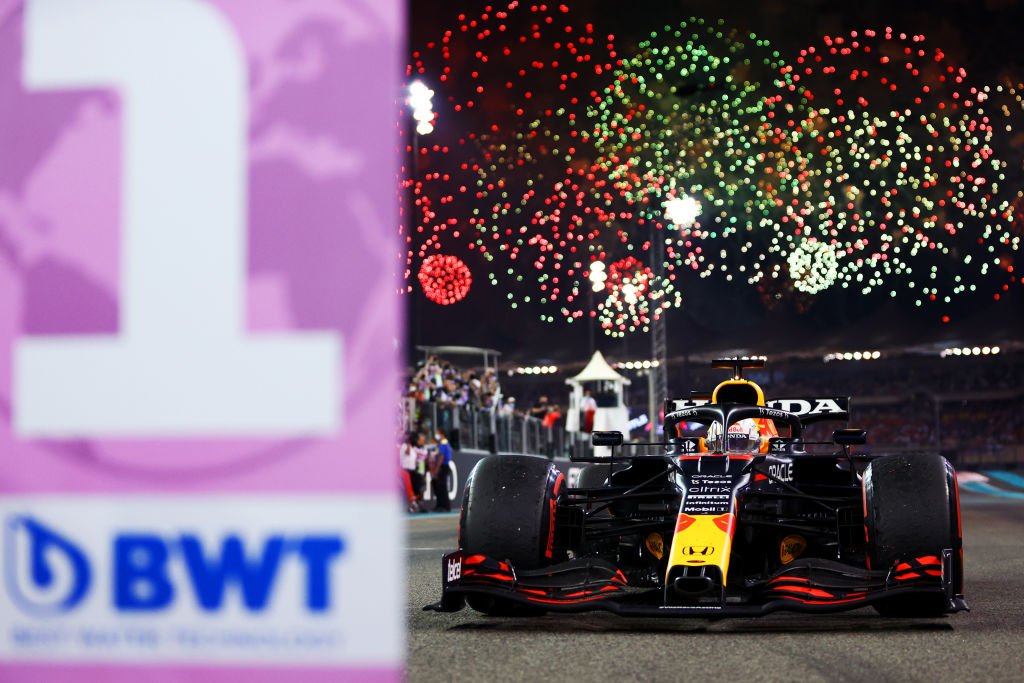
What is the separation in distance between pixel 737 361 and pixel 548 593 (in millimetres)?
3818

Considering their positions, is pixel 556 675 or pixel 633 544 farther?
pixel 633 544

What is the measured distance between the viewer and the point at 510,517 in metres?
7.48

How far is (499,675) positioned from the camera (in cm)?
517

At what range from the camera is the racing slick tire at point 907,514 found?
6.95 metres

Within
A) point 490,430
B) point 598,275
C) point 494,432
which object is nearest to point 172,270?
point 598,275

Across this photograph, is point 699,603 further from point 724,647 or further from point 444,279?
point 444,279

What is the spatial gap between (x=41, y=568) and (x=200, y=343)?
50cm

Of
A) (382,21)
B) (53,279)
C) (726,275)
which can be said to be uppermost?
(726,275)

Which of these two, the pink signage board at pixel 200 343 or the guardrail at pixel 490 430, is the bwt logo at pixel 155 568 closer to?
the pink signage board at pixel 200 343

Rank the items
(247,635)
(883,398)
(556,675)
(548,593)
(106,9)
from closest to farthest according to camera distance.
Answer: (247,635) < (106,9) < (556,675) < (548,593) < (883,398)

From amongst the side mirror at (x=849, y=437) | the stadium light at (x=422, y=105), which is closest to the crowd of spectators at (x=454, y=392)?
the stadium light at (x=422, y=105)

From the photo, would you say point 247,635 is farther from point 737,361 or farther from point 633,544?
point 737,361

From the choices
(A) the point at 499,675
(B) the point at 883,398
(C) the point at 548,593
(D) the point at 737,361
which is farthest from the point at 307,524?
(B) the point at 883,398

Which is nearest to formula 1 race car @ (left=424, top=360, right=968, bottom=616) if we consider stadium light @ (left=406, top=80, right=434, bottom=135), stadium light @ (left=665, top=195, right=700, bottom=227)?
stadium light @ (left=406, top=80, right=434, bottom=135)
